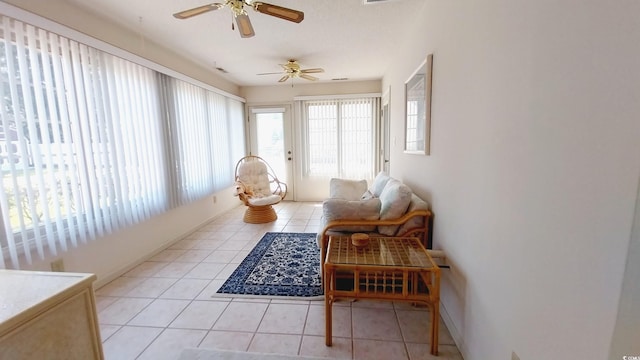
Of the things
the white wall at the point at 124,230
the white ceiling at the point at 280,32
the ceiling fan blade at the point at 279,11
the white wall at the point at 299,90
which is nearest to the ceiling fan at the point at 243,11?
the ceiling fan blade at the point at 279,11

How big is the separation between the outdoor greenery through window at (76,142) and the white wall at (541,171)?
2855 mm

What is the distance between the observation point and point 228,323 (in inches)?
71.2

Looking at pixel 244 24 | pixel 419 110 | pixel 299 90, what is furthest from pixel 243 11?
pixel 299 90

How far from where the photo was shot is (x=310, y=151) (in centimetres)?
548

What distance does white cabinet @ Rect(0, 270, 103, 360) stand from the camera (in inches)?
30.5

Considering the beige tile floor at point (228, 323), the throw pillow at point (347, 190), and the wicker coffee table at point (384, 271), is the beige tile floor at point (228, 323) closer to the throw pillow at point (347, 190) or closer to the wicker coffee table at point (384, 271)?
the wicker coffee table at point (384, 271)

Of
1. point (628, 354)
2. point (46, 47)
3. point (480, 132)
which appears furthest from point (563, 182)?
point (46, 47)

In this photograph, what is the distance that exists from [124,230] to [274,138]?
3.44 metres

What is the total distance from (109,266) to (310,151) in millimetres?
3820

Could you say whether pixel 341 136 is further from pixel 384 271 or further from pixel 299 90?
pixel 384 271

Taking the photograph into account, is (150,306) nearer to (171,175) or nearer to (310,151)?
(171,175)

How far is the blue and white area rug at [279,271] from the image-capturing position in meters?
2.19

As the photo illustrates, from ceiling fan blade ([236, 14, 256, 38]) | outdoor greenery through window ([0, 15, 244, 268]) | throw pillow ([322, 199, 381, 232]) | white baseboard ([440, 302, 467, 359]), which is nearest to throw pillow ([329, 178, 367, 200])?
throw pillow ([322, 199, 381, 232])

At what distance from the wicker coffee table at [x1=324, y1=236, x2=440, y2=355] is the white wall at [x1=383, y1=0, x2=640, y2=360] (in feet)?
0.63
